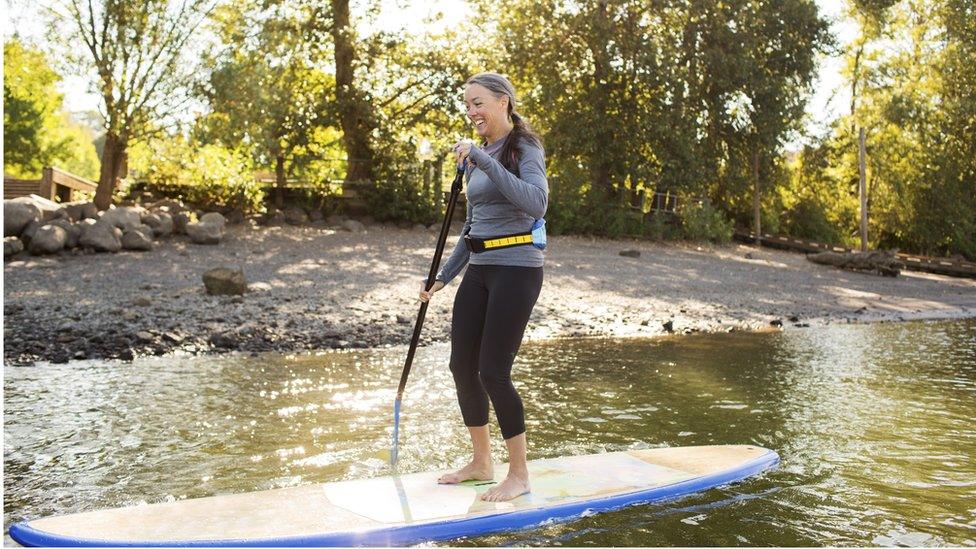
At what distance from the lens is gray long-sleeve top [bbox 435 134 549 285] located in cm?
441

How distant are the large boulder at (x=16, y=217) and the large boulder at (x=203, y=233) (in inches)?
97.8

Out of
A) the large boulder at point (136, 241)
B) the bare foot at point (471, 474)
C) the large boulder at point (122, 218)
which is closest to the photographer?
the bare foot at point (471, 474)

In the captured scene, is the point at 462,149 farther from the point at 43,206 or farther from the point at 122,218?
the point at 43,206

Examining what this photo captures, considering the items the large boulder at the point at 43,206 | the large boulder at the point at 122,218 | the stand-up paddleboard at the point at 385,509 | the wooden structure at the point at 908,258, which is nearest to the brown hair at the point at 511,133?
the stand-up paddleboard at the point at 385,509

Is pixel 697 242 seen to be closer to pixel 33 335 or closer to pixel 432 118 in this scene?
pixel 432 118

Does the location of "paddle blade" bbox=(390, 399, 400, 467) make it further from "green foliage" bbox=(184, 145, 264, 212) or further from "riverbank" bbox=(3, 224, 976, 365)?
"green foliage" bbox=(184, 145, 264, 212)

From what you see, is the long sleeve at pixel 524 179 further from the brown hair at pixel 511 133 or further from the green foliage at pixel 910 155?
the green foliage at pixel 910 155

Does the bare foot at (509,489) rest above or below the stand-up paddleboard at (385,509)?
above

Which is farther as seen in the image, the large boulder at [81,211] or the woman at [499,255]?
the large boulder at [81,211]

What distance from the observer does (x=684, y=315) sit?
45.1 feet

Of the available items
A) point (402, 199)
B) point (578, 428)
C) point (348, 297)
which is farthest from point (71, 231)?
point (578, 428)

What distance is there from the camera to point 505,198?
182 inches

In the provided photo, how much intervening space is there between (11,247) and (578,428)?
1124 cm

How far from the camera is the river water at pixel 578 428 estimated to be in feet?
16.4
